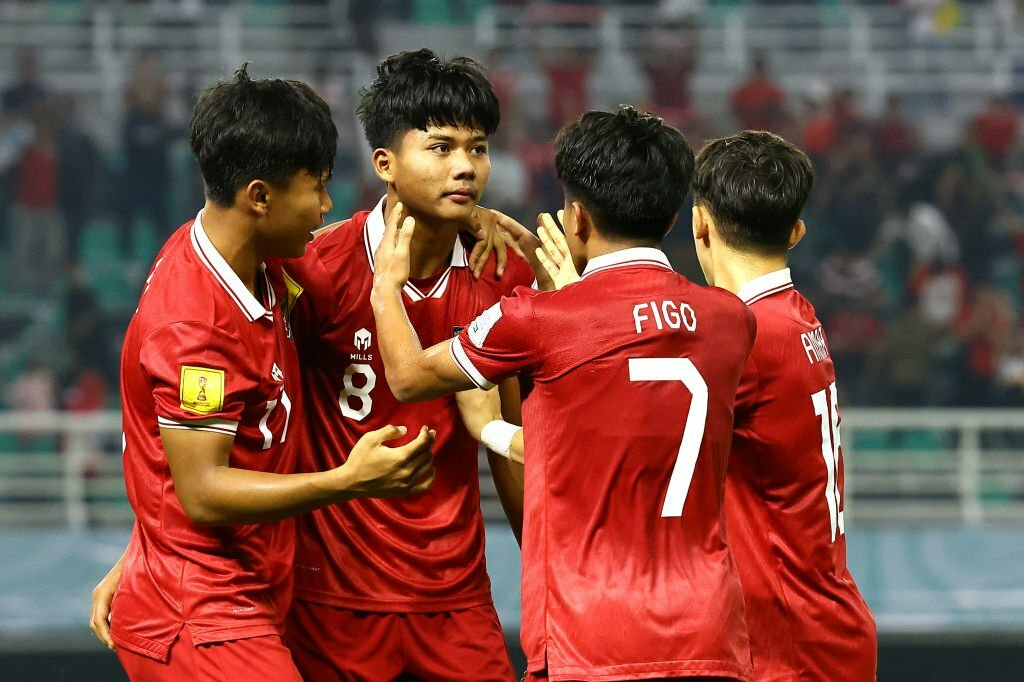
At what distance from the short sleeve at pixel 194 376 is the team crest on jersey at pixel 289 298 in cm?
39

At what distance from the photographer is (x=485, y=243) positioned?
3.71 m

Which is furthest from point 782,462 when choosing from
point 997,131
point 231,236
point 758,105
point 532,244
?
point 997,131

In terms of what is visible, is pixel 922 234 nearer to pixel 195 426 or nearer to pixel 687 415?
pixel 687 415

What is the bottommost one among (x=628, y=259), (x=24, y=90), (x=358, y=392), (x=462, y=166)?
(x=358, y=392)

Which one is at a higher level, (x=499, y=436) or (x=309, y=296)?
(x=309, y=296)

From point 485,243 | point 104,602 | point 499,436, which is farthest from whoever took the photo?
point 485,243

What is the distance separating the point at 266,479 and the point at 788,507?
1.20 meters

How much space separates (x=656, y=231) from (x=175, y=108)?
34.3 feet

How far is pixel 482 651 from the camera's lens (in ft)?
11.9

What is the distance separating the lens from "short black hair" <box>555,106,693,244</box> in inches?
117

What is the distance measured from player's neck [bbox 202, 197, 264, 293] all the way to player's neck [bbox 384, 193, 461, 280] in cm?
56

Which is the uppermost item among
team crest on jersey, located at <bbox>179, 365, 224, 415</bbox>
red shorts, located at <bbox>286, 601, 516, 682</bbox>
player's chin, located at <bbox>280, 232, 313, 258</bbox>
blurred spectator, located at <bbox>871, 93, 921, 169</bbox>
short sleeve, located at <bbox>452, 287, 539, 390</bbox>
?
blurred spectator, located at <bbox>871, 93, 921, 169</bbox>

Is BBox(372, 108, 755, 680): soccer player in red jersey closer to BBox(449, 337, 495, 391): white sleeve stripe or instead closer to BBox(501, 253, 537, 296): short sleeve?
BBox(449, 337, 495, 391): white sleeve stripe

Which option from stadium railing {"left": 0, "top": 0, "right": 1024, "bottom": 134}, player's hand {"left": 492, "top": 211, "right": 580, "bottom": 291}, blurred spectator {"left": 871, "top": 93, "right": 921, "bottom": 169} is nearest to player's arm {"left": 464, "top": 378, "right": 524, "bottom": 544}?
player's hand {"left": 492, "top": 211, "right": 580, "bottom": 291}
